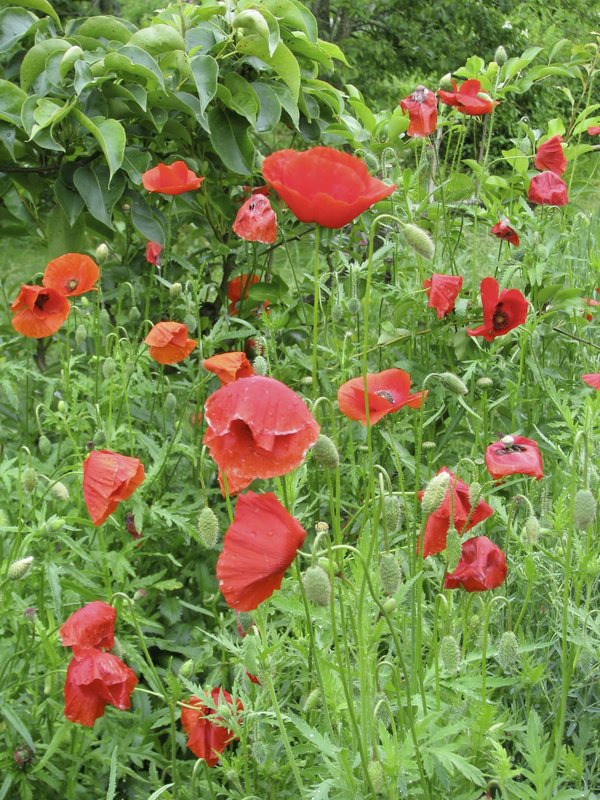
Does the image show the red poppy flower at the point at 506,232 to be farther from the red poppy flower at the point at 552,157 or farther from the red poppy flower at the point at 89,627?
the red poppy flower at the point at 89,627

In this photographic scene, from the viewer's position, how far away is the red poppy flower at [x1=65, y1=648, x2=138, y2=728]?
1.34 meters

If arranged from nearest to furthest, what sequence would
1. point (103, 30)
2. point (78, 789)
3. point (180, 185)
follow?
point (78, 789), point (180, 185), point (103, 30)

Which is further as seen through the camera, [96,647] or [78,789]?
[78,789]

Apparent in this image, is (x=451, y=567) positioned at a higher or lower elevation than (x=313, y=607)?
higher

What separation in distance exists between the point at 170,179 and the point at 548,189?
93 centimetres

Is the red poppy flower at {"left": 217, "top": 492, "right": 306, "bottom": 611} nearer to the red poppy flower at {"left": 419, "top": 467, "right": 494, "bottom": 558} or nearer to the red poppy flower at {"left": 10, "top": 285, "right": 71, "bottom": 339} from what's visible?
the red poppy flower at {"left": 419, "top": 467, "right": 494, "bottom": 558}

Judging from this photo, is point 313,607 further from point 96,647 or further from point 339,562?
point 96,647

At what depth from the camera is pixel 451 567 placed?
1156 mm

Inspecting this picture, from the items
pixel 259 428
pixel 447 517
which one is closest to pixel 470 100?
pixel 447 517

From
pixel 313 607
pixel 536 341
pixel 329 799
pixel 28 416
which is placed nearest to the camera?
pixel 329 799

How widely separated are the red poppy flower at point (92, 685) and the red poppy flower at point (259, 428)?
45 centimetres

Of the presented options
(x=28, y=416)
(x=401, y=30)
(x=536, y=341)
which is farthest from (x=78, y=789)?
(x=401, y=30)

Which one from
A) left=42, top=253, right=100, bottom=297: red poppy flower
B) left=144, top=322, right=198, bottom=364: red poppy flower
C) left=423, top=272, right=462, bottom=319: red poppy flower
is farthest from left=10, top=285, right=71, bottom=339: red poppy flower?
left=423, top=272, right=462, bottom=319: red poppy flower

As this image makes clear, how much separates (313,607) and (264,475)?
0.37 m
